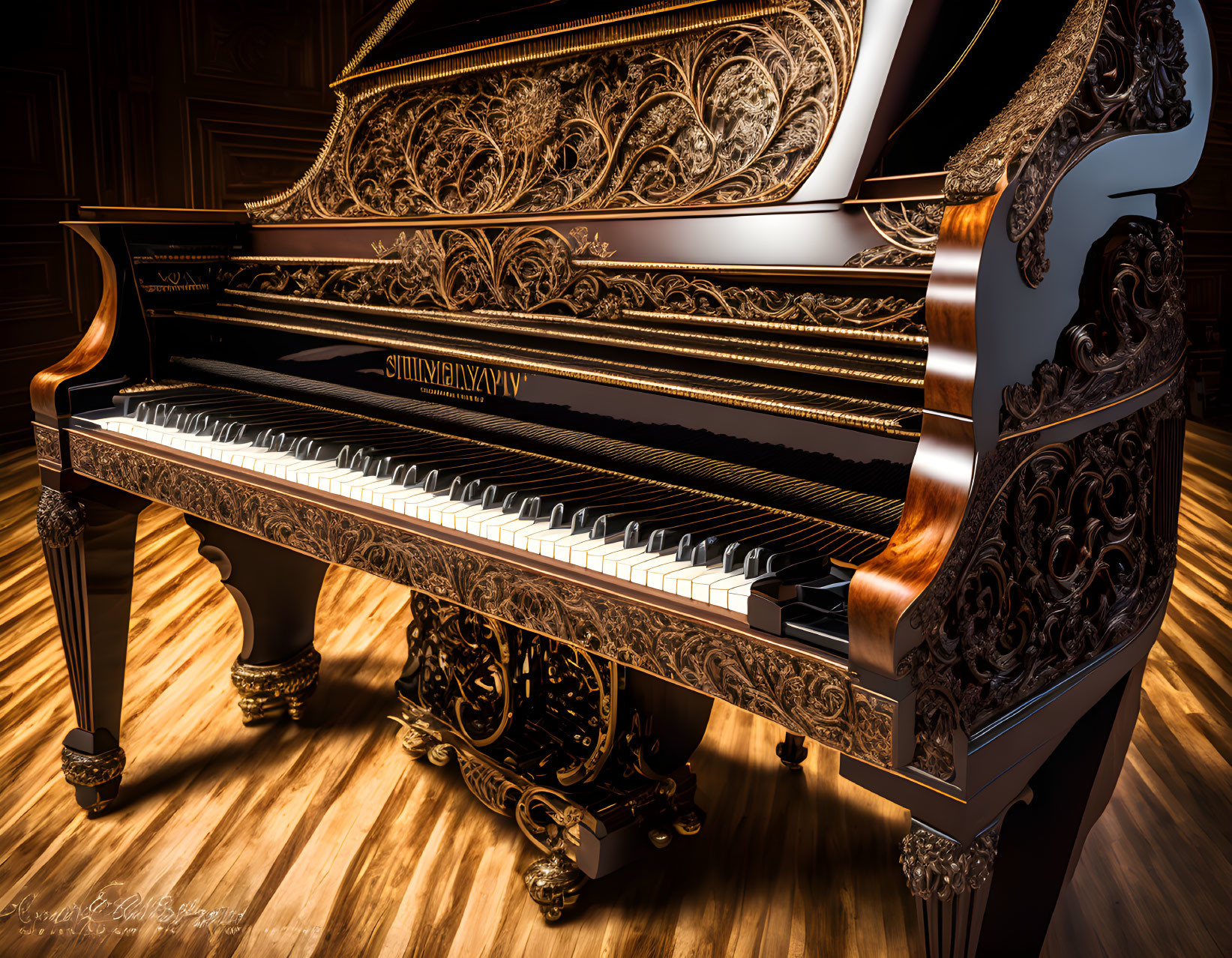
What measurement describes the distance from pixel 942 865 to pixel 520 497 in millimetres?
760

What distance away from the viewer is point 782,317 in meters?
1.29

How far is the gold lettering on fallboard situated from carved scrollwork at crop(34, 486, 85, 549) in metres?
0.87

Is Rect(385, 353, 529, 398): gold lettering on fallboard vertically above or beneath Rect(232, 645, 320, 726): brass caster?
above

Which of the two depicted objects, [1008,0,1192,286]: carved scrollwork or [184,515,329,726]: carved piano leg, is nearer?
[1008,0,1192,286]: carved scrollwork

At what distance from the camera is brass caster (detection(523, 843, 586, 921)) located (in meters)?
1.80

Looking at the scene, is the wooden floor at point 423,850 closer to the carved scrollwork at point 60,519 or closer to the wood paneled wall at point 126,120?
the carved scrollwork at point 60,519

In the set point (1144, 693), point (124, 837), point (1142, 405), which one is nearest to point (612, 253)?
point (1142, 405)

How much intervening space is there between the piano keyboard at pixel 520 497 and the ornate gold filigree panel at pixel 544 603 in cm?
4

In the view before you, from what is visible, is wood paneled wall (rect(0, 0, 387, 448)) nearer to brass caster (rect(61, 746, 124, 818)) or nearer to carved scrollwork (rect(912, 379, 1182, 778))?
brass caster (rect(61, 746, 124, 818))

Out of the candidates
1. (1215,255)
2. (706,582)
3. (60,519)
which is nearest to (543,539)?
(706,582)

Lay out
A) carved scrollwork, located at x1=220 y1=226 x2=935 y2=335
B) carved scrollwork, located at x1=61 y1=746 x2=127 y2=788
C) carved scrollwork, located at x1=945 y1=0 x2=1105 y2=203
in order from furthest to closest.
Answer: carved scrollwork, located at x1=61 y1=746 x2=127 y2=788
carved scrollwork, located at x1=220 y1=226 x2=935 y2=335
carved scrollwork, located at x1=945 y1=0 x2=1105 y2=203

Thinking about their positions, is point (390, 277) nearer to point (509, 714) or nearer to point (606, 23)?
point (606, 23)

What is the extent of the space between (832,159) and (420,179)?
949 mm

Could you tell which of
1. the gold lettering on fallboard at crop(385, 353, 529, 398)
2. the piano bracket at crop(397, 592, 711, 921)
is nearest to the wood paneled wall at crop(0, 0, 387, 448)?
the piano bracket at crop(397, 592, 711, 921)
